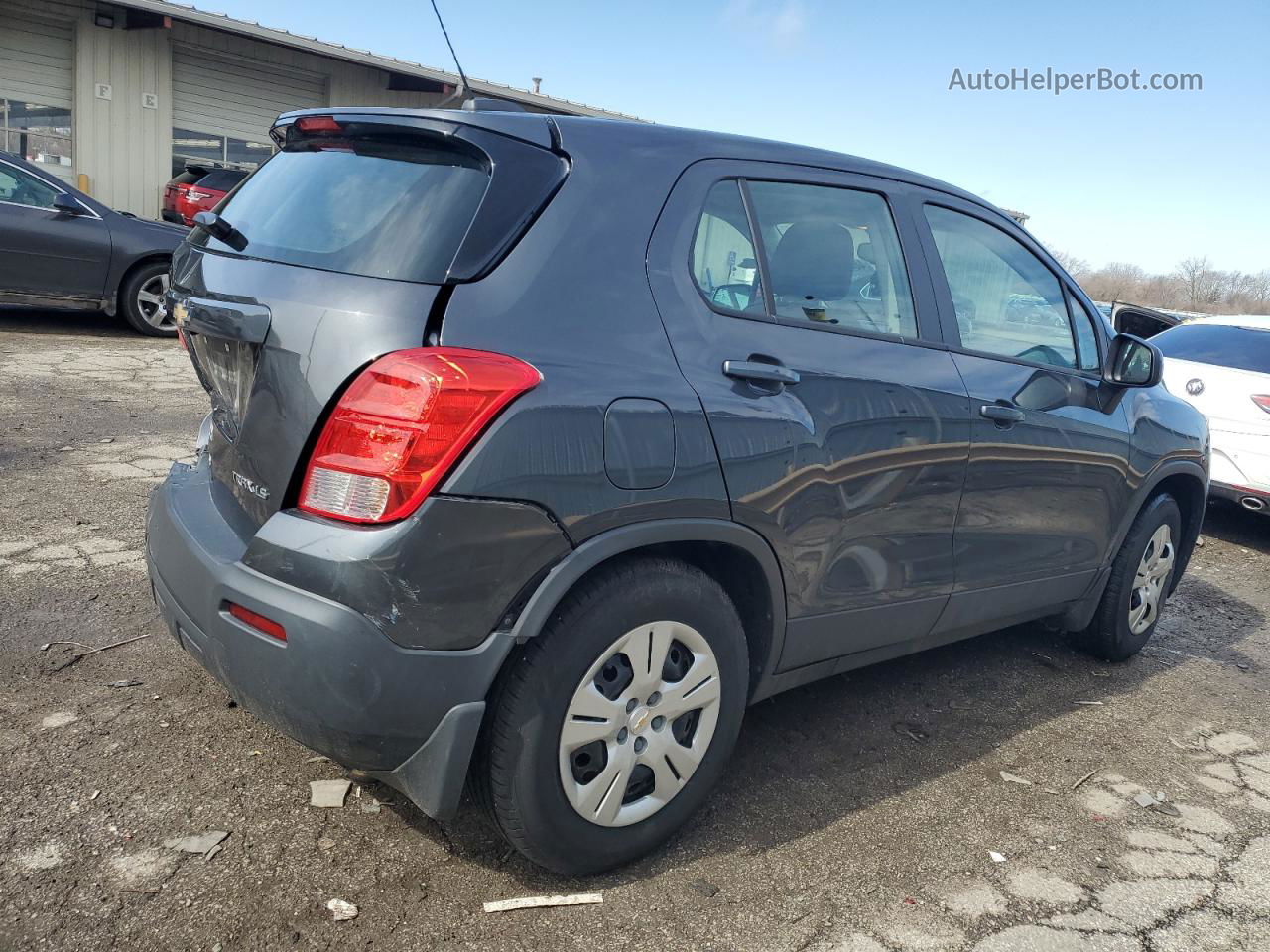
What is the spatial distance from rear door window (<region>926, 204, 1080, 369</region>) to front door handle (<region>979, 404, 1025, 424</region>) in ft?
0.64

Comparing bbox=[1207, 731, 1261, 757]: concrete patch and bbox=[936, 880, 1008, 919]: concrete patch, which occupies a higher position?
bbox=[1207, 731, 1261, 757]: concrete patch

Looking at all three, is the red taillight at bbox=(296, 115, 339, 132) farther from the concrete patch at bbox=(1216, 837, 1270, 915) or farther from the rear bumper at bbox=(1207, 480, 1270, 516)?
the rear bumper at bbox=(1207, 480, 1270, 516)

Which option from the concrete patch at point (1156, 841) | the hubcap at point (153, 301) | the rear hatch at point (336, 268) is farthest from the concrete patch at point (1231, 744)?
the hubcap at point (153, 301)

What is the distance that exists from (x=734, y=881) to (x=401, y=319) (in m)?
1.58

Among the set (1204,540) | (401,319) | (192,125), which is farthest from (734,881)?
(192,125)

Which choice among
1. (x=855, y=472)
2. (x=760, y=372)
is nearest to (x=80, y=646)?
(x=760, y=372)

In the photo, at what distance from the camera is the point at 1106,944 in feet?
8.21

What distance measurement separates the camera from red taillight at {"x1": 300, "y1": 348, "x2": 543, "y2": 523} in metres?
2.12

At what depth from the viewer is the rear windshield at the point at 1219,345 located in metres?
6.92

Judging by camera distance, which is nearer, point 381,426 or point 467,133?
point 381,426

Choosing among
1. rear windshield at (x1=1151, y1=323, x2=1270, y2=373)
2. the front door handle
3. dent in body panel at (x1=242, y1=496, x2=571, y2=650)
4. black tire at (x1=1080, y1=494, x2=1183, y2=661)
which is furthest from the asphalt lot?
rear windshield at (x1=1151, y1=323, x2=1270, y2=373)

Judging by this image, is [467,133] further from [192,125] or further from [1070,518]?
[192,125]

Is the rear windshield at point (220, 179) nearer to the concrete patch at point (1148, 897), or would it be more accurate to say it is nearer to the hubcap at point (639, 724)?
the hubcap at point (639, 724)

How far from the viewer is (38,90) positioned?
16062 mm
